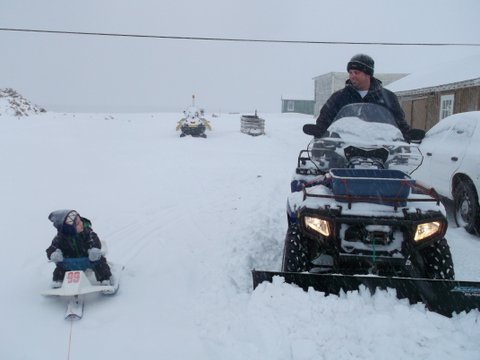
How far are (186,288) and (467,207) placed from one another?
4.66 m

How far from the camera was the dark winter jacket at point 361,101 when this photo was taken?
483cm

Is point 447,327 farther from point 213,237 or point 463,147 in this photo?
point 463,147

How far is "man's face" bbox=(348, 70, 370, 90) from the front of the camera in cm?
484

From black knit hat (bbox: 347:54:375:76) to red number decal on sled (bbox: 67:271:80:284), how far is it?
3.90m

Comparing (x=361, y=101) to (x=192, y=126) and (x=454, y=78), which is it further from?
(x=192, y=126)

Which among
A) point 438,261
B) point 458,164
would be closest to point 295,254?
point 438,261

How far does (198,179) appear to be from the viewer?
11234 mm

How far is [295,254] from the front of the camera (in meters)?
3.65

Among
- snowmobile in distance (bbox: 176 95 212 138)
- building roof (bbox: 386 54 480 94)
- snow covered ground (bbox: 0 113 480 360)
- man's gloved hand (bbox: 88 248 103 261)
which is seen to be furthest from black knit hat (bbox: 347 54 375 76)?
snowmobile in distance (bbox: 176 95 212 138)

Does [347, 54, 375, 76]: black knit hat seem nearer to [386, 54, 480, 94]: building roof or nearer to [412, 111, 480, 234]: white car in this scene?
[412, 111, 480, 234]: white car

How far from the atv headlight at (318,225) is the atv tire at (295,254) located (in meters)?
0.31

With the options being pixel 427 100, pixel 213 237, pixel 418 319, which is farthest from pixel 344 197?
pixel 427 100

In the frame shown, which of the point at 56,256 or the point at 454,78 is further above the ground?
the point at 454,78

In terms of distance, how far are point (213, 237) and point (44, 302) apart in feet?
8.75
